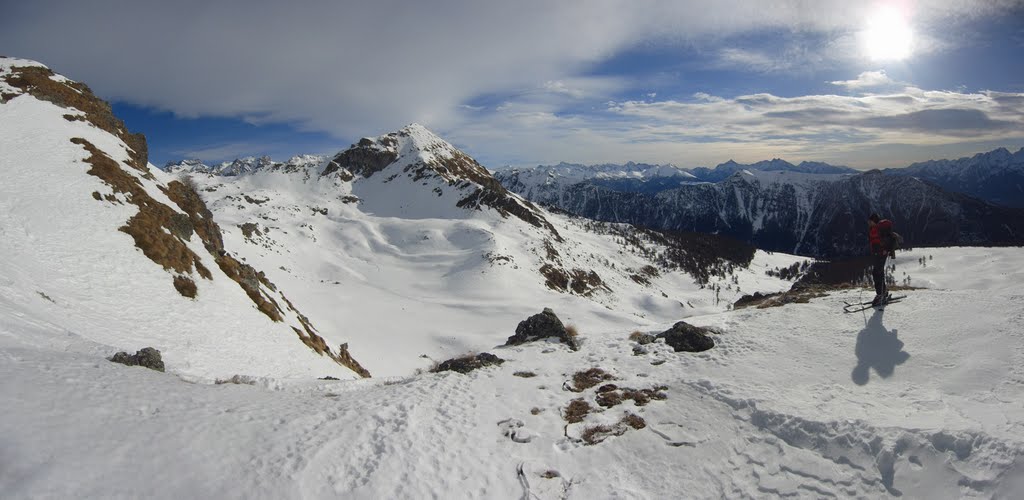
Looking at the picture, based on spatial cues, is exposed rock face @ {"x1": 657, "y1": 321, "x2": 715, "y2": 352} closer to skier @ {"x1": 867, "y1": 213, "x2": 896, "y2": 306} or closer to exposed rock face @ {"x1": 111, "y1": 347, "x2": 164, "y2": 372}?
skier @ {"x1": 867, "y1": 213, "x2": 896, "y2": 306}

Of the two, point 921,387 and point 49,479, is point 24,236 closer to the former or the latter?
point 49,479

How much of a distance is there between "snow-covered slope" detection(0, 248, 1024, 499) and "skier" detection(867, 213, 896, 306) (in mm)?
1131

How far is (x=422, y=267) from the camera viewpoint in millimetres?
108062

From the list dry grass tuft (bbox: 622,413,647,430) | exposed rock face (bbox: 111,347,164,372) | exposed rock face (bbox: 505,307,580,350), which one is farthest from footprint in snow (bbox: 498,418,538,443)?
exposed rock face (bbox: 111,347,164,372)

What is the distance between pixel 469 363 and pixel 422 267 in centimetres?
9284

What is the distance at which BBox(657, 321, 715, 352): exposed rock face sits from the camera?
56.3 feet

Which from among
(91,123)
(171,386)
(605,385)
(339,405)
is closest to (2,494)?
(171,386)

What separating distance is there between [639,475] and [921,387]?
306 inches

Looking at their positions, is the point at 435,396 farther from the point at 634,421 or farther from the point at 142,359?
the point at 142,359

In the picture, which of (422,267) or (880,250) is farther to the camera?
(422,267)

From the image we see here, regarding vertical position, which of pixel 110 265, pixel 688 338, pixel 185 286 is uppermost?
pixel 110 265

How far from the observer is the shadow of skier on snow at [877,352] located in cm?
1240

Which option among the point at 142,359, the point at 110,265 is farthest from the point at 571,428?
the point at 110,265

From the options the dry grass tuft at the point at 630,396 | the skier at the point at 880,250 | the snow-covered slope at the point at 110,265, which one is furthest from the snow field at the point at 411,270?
the skier at the point at 880,250
